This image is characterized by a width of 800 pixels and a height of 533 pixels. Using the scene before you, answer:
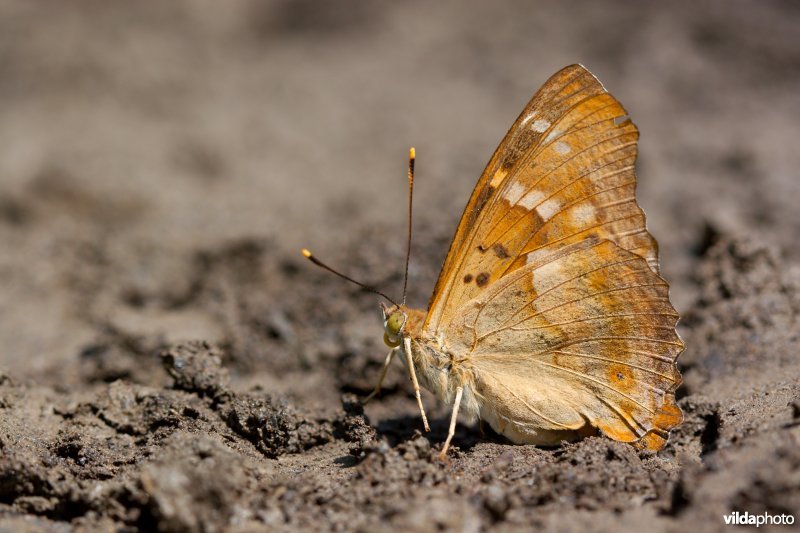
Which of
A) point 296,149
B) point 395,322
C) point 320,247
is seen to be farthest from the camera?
point 296,149

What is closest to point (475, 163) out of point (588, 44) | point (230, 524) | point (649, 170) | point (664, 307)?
point (649, 170)

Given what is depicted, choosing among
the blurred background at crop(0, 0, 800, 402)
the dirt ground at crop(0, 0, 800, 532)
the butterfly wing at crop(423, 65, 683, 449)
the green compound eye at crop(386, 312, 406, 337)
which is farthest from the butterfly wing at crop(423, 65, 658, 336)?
the blurred background at crop(0, 0, 800, 402)

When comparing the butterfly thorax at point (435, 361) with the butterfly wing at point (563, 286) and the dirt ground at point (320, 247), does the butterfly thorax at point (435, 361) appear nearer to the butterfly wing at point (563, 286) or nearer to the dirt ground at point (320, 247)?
the butterfly wing at point (563, 286)

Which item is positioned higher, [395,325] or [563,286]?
[563,286]

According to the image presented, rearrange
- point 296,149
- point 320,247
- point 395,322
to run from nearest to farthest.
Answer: point 395,322 < point 320,247 < point 296,149

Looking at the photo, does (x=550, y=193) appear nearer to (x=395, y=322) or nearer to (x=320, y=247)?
(x=395, y=322)

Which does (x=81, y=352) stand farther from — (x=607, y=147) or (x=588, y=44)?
(x=588, y=44)

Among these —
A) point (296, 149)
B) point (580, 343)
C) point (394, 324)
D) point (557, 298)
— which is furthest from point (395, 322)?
point (296, 149)
